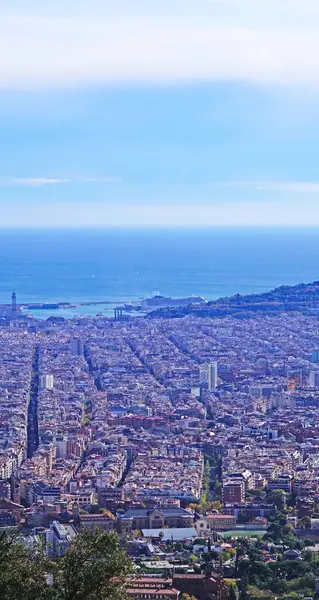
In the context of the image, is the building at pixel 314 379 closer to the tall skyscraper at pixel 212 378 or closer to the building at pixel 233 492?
the tall skyscraper at pixel 212 378

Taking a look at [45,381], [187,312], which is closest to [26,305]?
[187,312]

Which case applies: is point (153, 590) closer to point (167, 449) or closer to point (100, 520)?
point (100, 520)

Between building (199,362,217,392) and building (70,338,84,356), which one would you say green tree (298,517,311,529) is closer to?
building (199,362,217,392)

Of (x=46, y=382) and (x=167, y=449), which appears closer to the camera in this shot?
(x=167, y=449)

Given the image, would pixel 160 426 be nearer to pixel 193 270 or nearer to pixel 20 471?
pixel 20 471

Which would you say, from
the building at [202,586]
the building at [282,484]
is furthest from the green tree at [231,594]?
the building at [282,484]

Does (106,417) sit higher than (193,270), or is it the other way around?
(193,270)

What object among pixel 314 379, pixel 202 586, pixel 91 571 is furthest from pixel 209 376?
pixel 91 571
